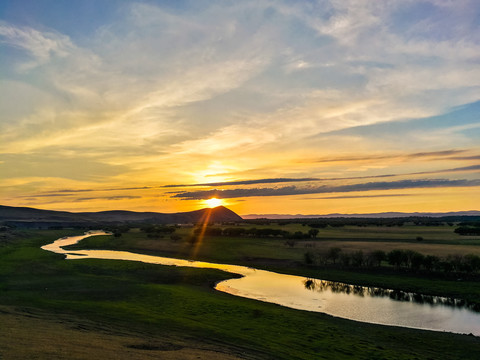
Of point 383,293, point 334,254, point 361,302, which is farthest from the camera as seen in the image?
point 334,254

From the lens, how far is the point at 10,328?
2142cm

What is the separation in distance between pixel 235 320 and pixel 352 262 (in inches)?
1700

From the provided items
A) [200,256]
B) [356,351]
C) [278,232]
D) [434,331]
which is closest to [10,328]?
[356,351]

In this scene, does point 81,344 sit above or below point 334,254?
above

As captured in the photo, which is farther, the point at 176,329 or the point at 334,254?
the point at 334,254

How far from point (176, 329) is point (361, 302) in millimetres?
27423

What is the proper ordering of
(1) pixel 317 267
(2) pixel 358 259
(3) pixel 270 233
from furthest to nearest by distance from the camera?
(3) pixel 270 233 → (1) pixel 317 267 → (2) pixel 358 259

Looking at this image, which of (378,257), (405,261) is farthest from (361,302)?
(378,257)

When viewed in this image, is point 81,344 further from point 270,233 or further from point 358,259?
point 270,233

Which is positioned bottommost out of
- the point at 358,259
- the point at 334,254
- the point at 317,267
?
the point at 317,267

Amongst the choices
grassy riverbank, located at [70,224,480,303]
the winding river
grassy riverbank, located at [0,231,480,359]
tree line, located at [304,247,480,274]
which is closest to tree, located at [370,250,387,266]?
tree line, located at [304,247,480,274]

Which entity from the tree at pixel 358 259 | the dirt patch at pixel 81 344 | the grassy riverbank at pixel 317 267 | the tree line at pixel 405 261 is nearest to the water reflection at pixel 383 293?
the grassy riverbank at pixel 317 267

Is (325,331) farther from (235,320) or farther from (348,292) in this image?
(348,292)

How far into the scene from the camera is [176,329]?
88.7 feet
